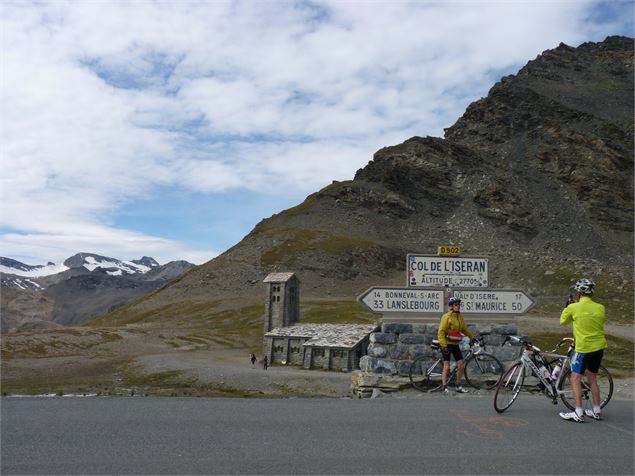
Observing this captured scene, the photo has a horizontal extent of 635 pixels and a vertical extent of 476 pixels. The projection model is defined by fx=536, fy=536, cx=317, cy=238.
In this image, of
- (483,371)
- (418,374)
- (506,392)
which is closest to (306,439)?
(506,392)

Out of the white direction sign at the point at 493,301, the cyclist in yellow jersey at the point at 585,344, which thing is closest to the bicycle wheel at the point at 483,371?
the white direction sign at the point at 493,301

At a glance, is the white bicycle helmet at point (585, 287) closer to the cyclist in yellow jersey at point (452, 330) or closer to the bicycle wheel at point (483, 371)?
the cyclist in yellow jersey at point (452, 330)

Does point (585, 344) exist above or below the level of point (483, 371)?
above

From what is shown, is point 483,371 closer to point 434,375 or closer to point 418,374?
point 434,375

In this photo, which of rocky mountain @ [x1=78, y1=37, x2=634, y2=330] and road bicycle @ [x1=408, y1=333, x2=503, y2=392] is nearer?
road bicycle @ [x1=408, y1=333, x2=503, y2=392]

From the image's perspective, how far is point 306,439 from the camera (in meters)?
8.02

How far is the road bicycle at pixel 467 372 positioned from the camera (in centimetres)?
1327

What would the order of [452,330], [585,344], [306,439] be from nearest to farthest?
[306,439] < [585,344] < [452,330]

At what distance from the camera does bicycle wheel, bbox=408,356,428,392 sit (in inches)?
526

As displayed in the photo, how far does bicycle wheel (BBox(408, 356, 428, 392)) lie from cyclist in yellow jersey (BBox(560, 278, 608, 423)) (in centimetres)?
429

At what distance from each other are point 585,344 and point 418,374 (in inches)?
201

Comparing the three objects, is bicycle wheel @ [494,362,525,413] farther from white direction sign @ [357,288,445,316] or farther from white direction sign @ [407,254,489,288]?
white direction sign @ [407,254,489,288]

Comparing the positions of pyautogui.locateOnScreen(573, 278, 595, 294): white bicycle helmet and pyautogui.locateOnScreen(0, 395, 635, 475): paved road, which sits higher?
pyautogui.locateOnScreen(573, 278, 595, 294): white bicycle helmet

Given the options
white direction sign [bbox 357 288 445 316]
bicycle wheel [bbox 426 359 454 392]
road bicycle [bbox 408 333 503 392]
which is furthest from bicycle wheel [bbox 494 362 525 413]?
white direction sign [bbox 357 288 445 316]
